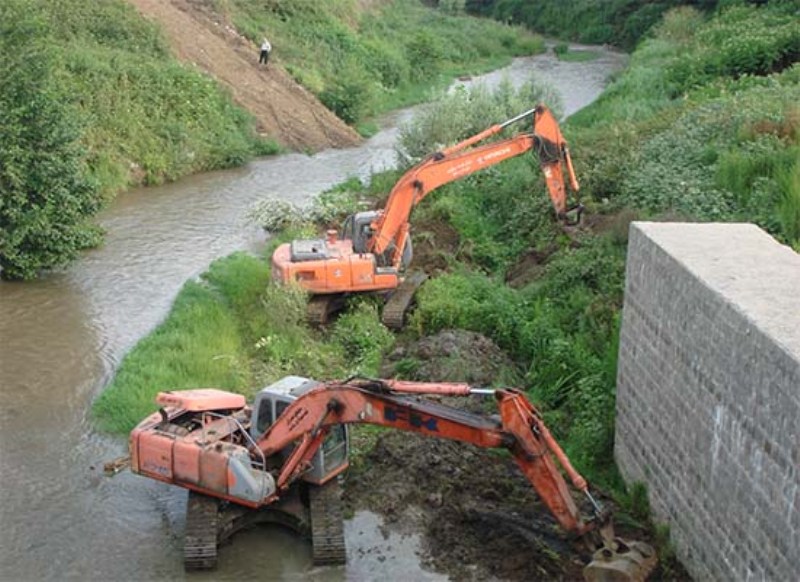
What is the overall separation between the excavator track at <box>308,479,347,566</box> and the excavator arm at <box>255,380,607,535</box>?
0.77 metres

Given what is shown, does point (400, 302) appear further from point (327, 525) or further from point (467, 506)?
point (327, 525)

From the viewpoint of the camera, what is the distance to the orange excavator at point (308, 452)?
1034 centimetres

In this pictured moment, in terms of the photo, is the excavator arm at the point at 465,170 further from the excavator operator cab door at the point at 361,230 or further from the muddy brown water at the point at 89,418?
the muddy brown water at the point at 89,418

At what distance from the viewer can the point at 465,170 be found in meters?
19.3

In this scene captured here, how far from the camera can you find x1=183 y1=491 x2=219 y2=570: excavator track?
11477mm

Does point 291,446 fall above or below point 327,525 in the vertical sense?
above

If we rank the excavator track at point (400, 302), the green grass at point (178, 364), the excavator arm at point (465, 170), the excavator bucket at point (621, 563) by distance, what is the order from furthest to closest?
the excavator arm at point (465, 170), the excavator track at point (400, 302), the green grass at point (178, 364), the excavator bucket at point (621, 563)

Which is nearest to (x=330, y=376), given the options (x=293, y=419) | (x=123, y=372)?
(x=123, y=372)

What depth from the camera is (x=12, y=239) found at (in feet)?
66.8

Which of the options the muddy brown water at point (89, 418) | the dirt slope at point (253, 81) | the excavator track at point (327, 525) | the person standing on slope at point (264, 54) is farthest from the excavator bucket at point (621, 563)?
the person standing on slope at point (264, 54)

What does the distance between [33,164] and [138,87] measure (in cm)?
1160

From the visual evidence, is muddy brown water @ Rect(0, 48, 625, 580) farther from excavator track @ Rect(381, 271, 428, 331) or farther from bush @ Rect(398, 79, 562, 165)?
excavator track @ Rect(381, 271, 428, 331)

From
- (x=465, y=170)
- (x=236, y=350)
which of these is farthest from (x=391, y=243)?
(x=236, y=350)

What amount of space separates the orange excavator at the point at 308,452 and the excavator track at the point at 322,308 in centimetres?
478
